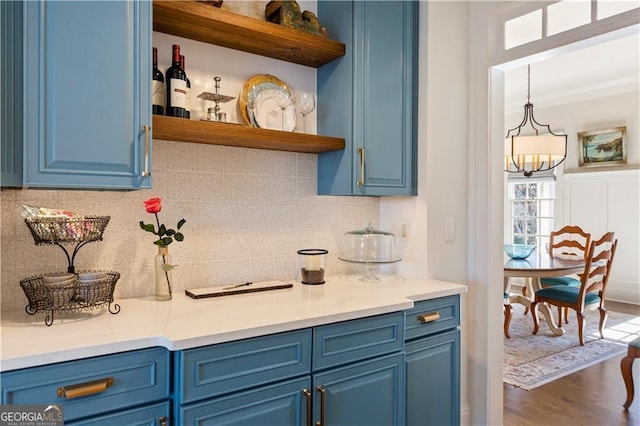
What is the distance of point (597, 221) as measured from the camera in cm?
559

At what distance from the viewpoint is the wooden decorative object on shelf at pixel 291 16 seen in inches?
79.8

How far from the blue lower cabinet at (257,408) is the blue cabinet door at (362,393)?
0.23ft

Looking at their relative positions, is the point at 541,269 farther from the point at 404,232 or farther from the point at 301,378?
the point at 301,378

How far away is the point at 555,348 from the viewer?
12.7 ft

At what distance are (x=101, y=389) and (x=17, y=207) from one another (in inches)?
32.8

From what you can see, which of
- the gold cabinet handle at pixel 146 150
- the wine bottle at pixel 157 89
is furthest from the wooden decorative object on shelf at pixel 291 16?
the gold cabinet handle at pixel 146 150

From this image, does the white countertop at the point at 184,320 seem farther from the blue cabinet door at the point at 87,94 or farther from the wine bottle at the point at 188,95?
the wine bottle at the point at 188,95

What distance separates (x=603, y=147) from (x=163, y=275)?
5.95 meters

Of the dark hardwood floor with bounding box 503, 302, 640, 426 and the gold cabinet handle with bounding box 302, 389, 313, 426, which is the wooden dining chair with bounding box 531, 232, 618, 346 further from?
the gold cabinet handle with bounding box 302, 389, 313, 426

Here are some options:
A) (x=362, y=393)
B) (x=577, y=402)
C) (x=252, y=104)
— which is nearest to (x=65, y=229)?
(x=252, y=104)

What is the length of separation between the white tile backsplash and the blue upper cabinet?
0.80 ft

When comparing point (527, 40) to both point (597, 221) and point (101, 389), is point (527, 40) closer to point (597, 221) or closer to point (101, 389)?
point (101, 389)

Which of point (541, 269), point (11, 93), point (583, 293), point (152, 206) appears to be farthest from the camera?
point (583, 293)

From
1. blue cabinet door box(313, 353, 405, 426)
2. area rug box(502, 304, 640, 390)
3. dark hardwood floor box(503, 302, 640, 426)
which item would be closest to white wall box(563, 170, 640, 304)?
area rug box(502, 304, 640, 390)
